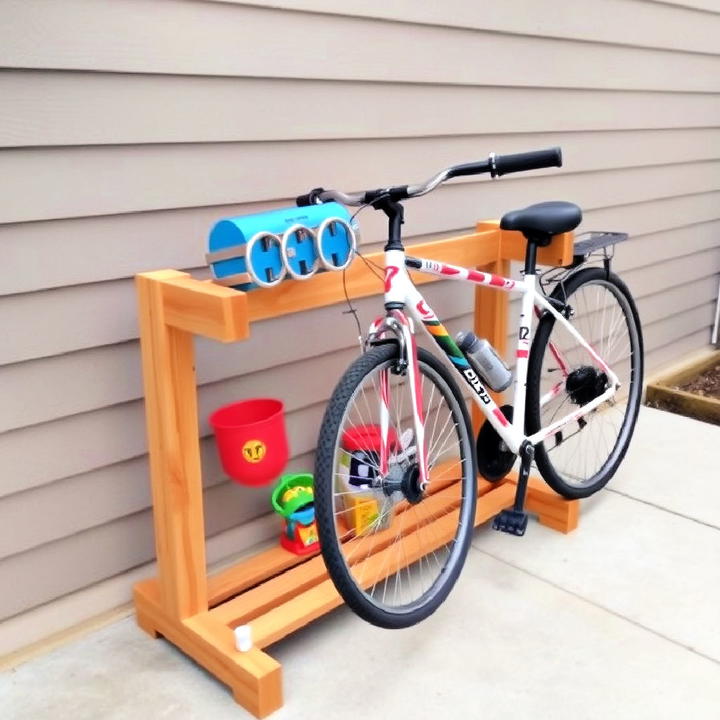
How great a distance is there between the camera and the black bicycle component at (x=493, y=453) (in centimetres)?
225

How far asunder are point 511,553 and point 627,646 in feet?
1.54

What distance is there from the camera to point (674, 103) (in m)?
3.57

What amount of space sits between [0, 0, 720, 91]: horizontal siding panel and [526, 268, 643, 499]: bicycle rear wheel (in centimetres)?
78

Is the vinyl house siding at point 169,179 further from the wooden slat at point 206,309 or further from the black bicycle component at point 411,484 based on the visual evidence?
the black bicycle component at point 411,484

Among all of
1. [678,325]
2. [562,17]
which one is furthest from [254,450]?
[678,325]

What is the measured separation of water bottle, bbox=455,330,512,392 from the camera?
2059 mm

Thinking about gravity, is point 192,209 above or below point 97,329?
above

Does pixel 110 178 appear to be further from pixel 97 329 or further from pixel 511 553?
pixel 511 553

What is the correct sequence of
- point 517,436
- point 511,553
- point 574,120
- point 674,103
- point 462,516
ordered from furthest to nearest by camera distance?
point 674,103
point 574,120
point 511,553
point 517,436
point 462,516

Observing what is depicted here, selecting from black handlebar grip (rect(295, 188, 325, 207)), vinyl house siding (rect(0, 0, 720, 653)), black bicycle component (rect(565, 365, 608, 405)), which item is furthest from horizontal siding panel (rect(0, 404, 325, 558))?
black bicycle component (rect(565, 365, 608, 405))

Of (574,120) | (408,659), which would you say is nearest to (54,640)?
(408,659)

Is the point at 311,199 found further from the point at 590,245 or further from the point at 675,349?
the point at 675,349

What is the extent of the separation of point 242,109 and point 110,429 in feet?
2.76

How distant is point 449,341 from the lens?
1960 millimetres
